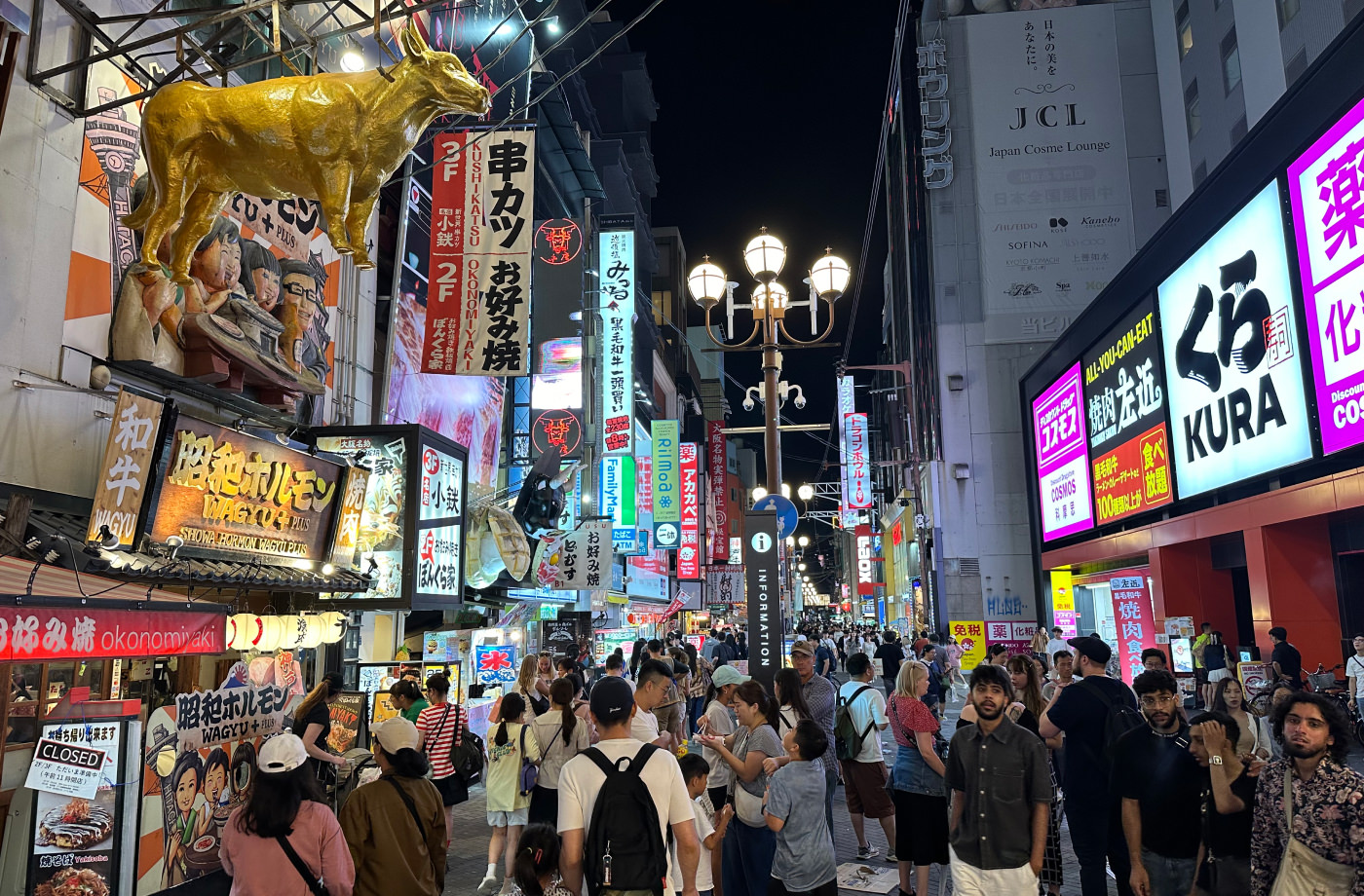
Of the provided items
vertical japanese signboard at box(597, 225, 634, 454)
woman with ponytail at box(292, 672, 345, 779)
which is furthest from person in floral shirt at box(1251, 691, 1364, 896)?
vertical japanese signboard at box(597, 225, 634, 454)

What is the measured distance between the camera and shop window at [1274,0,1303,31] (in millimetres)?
23734

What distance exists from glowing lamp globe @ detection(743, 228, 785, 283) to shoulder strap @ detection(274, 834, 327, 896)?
874cm

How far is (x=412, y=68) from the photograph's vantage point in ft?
19.9

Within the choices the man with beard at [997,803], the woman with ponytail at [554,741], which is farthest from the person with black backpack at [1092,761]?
the woman with ponytail at [554,741]

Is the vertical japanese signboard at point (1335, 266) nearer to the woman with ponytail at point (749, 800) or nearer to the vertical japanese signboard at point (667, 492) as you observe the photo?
the woman with ponytail at point (749, 800)

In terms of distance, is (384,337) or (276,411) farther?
(384,337)

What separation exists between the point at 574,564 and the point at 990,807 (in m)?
15.8

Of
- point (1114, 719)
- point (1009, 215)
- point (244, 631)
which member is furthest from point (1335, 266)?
point (1009, 215)

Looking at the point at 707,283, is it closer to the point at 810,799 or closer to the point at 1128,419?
the point at 810,799

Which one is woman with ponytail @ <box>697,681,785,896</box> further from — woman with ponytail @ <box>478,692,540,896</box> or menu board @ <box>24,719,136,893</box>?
menu board @ <box>24,719,136,893</box>

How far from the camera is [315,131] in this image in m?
6.15

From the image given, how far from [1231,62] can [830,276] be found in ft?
79.7

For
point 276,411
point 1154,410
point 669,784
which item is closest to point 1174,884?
point 669,784

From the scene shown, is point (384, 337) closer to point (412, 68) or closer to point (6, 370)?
point (6, 370)
